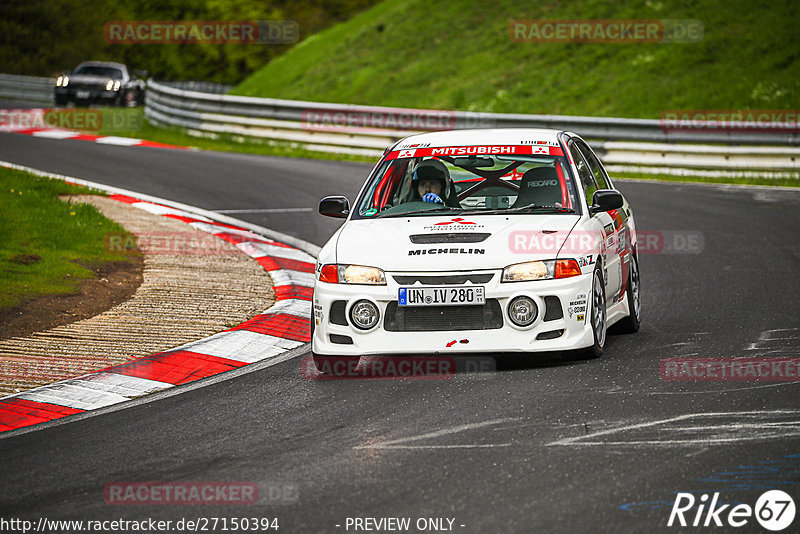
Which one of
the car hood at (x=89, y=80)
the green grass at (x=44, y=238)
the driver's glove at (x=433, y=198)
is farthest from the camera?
the car hood at (x=89, y=80)

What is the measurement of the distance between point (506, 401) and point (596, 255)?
1533 mm

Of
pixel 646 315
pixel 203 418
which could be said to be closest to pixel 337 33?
pixel 646 315

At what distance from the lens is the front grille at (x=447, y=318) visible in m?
7.26

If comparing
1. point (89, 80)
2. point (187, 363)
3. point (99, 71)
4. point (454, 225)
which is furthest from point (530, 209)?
point (99, 71)

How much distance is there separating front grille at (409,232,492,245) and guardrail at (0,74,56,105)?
33.0 meters

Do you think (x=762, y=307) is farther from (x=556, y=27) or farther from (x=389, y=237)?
(x=556, y=27)

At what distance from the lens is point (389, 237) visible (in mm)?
7766

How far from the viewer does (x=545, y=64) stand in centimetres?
2906

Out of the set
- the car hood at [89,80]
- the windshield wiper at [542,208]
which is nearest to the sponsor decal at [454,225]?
the windshield wiper at [542,208]

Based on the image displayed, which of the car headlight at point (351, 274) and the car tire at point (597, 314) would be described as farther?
the car tire at point (597, 314)

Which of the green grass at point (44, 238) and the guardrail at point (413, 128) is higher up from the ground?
the guardrail at point (413, 128)

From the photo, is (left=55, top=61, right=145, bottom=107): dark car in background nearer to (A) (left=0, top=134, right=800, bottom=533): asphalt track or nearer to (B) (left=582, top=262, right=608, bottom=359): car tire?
(A) (left=0, top=134, right=800, bottom=533): asphalt track

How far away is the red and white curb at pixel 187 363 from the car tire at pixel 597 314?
2320 mm

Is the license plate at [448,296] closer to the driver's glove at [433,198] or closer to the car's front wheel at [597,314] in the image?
the car's front wheel at [597,314]
